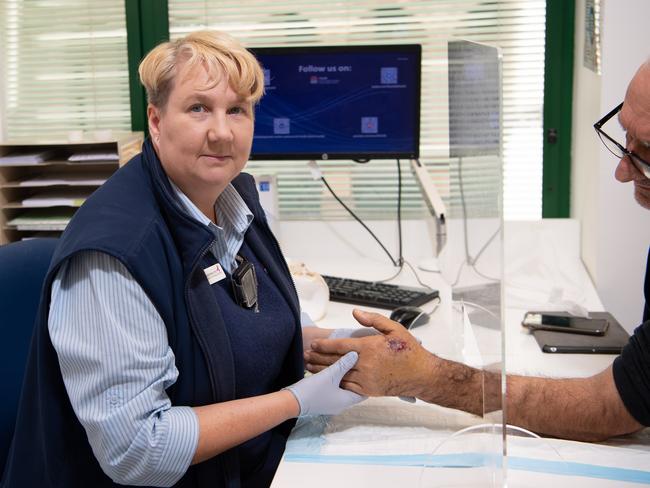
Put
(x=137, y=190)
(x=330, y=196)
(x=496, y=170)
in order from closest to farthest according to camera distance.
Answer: (x=496, y=170)
(x=137, y=190)
(x=330, y=196)

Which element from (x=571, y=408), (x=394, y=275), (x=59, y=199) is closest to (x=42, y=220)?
(x=59, y=199)

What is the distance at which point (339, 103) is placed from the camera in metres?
2.49

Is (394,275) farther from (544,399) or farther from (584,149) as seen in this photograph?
(544,399)

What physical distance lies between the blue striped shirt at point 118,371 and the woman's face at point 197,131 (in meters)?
0.25

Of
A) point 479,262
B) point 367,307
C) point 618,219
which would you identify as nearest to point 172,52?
point 479,262

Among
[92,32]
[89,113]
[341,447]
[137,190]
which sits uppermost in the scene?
[92,32]

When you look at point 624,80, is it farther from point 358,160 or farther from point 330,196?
point 330,196

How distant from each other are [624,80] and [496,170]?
1395 millimetres

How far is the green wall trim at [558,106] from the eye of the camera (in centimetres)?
272

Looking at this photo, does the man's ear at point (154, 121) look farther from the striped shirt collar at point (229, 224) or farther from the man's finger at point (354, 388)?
the man's finger at point (354, 388)

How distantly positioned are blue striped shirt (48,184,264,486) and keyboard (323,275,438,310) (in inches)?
39.2

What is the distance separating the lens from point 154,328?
120 centimetres

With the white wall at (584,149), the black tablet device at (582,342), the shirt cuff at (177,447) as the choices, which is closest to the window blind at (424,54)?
the white wall at (584,149)

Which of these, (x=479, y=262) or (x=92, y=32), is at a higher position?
(x=92, y=32)
